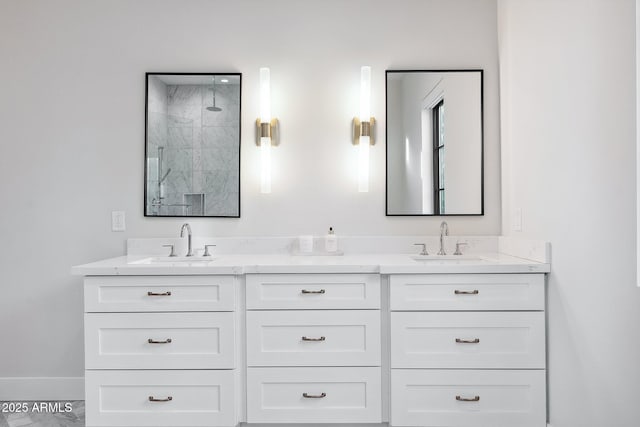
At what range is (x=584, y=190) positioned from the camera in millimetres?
1516

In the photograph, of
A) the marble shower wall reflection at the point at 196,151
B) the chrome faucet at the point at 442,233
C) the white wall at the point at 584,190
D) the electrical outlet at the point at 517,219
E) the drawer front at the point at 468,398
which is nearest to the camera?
the white wall at the point at 584,190

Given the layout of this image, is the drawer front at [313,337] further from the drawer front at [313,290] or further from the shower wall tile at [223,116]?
the shower wall tile at [223,116]

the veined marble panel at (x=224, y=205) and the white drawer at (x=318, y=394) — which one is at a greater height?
the veined marble panel at (x=224, y=205)

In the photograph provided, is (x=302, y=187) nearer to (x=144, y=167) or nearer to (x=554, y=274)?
(x=144, y=167)

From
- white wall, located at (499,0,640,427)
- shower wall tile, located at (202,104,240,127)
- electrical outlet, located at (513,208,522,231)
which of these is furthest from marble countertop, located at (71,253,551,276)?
shower wall tile, located at (202,104,240,127)

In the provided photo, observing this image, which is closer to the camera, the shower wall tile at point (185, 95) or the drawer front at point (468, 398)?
the drawer front at point (468, 398)

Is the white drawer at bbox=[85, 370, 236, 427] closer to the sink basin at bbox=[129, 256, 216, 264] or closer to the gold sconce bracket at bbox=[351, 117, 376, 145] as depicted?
the sink basin at bbox=[129, 256, 216, 264]

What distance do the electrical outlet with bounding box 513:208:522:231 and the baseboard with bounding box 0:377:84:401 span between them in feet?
8.39

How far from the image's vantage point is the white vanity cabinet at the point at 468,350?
5.83ft

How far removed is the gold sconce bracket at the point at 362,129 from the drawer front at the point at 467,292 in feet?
2.86

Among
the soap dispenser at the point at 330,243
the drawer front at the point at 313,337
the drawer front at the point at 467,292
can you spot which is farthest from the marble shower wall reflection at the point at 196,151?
the drawer front at the point at 467,292

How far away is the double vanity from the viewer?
1781 millimetres

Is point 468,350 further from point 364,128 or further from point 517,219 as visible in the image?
point 364,128

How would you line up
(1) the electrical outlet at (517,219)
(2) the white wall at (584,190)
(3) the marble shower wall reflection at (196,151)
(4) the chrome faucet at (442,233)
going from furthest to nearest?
(3) the marble shower wall reflection at (196,151) < (4) the chrome faucet at (442,233) < (1) the electrical outlet at (517,219) < (2) the white wall at (584,190)
